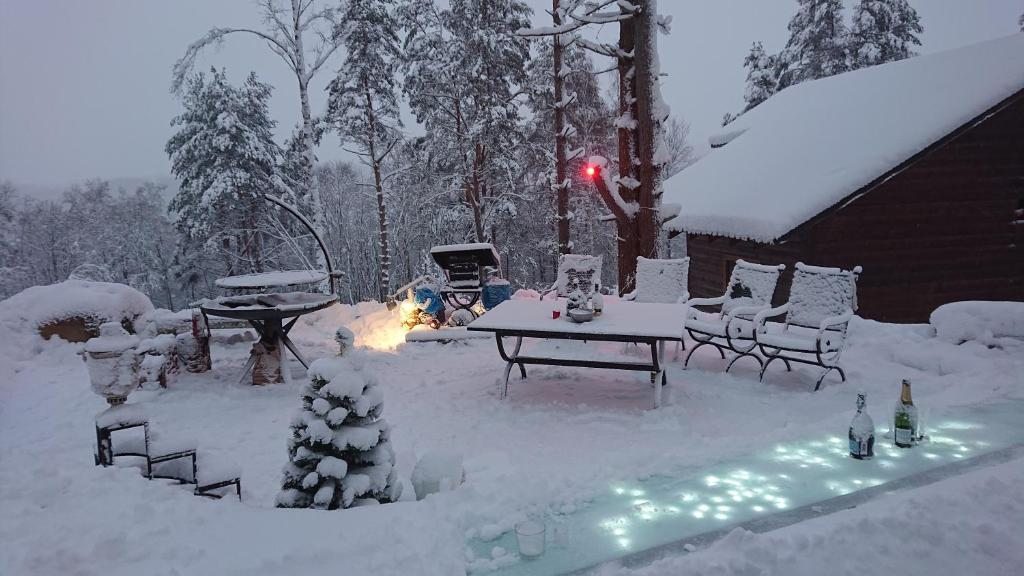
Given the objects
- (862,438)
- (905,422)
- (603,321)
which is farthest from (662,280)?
(862,438)

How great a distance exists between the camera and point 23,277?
24297 millimetres

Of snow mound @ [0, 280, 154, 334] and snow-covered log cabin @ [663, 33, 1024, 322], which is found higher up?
snow-covered log cabin @ [663, 33, 1024, 322]

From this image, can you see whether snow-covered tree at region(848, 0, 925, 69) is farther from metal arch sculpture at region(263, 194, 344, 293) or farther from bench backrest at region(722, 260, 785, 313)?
metal arch sculpture at region(263, 194, 344, 293)

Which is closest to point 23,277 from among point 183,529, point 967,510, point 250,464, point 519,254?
point 519,254

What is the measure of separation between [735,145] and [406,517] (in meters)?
11.7

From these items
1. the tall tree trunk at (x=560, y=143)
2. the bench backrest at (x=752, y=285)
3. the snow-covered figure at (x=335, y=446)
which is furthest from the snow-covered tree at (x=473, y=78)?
the snow-covered figure at (x=335, y=446)

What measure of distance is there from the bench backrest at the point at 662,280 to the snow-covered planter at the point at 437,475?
4.44m

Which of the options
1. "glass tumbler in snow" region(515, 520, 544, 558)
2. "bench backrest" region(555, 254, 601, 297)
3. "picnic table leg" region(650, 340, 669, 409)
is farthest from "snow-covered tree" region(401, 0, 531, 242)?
"glass tumbler in snow" region(515, 520, 544, 558)

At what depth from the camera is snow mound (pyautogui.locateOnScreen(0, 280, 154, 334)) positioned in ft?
23.8

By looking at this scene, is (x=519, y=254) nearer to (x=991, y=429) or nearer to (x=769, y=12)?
(x=991, y=429)

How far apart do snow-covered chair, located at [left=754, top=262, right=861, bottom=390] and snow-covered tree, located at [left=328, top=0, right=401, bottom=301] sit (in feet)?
37.4

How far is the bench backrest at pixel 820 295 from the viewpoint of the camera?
570 cm

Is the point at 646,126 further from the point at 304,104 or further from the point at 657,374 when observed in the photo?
the point at 304,104

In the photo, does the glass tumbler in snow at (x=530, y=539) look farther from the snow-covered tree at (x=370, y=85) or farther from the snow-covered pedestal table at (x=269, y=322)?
the snow-covered tree at (x=370, y=85)
